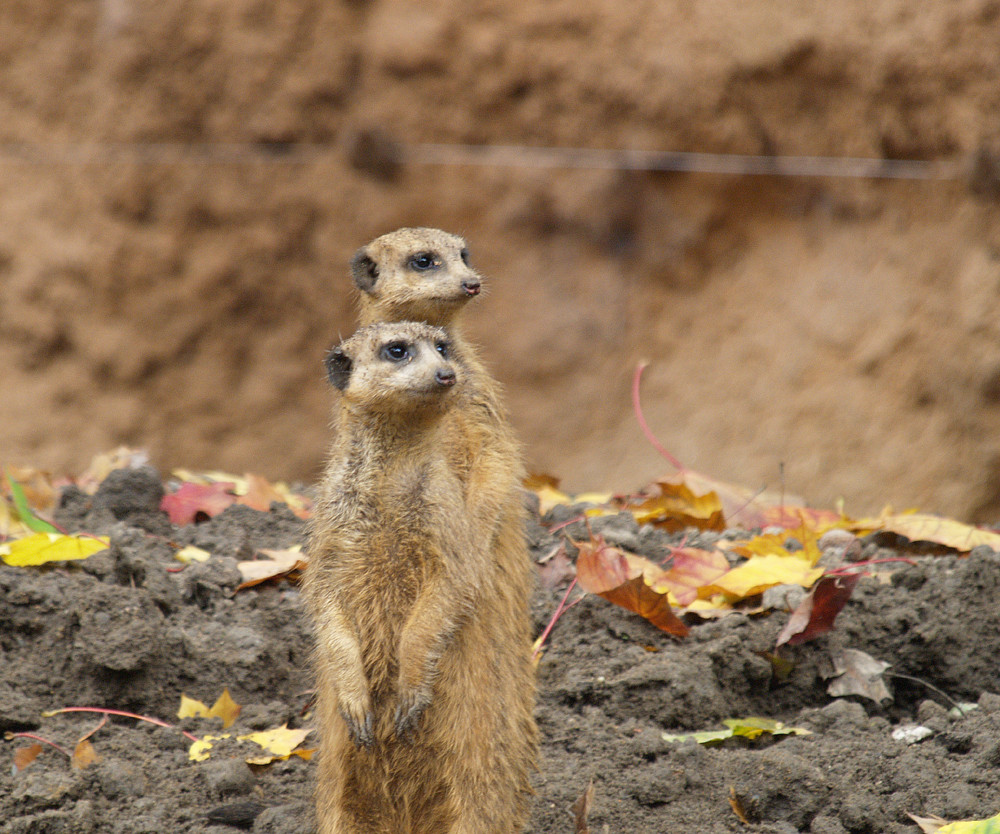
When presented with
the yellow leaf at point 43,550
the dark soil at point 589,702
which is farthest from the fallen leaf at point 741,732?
the yellow leaf at point 43,550

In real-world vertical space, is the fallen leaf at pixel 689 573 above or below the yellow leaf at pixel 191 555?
below

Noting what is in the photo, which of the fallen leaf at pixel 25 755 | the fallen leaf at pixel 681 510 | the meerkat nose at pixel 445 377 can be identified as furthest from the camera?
the fallen leaf at pixel 681 510

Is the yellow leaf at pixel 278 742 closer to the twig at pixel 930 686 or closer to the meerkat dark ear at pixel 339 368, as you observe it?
the meerkat dark ear at pixel 339 368

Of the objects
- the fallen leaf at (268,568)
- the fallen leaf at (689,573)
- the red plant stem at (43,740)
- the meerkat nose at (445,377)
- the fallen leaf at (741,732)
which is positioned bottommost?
the fallen leaf at (741,732)

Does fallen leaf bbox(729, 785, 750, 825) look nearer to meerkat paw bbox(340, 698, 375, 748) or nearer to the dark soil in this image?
the dark soil

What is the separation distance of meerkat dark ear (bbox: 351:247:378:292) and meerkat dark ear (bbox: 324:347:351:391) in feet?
2.78

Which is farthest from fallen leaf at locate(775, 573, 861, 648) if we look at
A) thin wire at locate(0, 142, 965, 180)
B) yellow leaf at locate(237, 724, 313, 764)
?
thin wire at locate(0, 142, 965, 180)

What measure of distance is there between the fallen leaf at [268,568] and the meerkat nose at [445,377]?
1279 mm

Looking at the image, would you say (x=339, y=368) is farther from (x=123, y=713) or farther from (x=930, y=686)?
(x=930, y=686)

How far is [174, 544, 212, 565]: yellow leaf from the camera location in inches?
153

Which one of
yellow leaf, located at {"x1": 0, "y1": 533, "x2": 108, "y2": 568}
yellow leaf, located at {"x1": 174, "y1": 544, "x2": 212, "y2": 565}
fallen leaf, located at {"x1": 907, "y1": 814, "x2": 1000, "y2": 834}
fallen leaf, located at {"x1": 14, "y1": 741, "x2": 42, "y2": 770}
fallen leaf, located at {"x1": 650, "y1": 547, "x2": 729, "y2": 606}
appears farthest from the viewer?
yellow leaf, located at {"x1": 174, "y1": 544, "x2": 212, "y2": 565}

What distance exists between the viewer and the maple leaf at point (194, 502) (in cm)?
442

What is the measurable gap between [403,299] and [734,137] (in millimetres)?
3978

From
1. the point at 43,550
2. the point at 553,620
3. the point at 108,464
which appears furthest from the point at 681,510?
the point at 108,464
